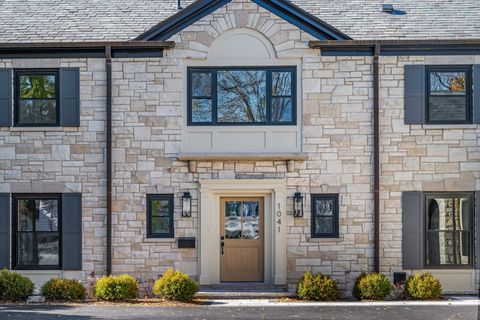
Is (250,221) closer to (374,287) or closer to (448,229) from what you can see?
(374,287)

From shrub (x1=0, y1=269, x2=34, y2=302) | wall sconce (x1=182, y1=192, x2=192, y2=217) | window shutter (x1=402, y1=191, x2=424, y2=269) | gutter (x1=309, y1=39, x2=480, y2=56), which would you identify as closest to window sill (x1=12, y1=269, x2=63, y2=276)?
shrub (x1=0, y1=269, x2=34, y2=302)

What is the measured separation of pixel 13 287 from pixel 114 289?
7.01ft

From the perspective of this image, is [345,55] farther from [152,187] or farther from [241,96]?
[152,187]

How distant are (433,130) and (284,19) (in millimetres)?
4316

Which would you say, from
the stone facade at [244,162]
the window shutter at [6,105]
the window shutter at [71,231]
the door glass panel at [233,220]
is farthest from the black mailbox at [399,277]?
the window shutter at [6,105]

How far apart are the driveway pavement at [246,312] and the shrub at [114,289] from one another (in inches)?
21.5

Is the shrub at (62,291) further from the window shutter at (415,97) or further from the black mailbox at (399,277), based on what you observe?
the window shutter at (415,97)

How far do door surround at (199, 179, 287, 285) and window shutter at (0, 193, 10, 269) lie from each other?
449cm

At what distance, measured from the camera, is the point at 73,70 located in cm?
1541

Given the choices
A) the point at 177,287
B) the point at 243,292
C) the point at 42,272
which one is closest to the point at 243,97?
the point at 243,292

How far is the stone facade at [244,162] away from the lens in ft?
50.0

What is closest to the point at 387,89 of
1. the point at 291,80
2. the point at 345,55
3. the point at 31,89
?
the point at 345,55

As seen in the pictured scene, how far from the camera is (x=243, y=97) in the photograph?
1541 cm

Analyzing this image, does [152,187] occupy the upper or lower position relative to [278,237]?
upper
